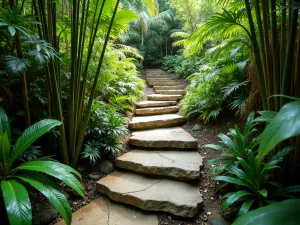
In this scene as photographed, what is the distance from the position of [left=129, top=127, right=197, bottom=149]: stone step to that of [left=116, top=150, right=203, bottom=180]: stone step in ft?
0.37

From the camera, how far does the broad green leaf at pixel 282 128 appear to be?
467 mm

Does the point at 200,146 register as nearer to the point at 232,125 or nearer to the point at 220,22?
the point at 232,125

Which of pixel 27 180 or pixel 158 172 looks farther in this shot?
pixel 158 172

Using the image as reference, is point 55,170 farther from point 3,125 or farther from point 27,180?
point 3,125

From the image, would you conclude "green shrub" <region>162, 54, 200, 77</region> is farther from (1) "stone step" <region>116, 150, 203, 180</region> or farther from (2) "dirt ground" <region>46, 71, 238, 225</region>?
(1) "stone step" <region>116, 150, 203, 180</region>

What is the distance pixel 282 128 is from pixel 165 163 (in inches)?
73.5

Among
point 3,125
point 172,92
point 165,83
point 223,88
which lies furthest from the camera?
point 165,83

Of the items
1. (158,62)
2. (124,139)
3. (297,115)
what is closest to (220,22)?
(297,115)

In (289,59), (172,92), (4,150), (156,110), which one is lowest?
(156,110)

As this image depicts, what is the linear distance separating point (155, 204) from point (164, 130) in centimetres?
157

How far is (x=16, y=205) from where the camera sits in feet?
3.46

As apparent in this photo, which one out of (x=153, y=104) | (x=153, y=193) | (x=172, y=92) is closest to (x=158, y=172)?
(x=153, y=193)

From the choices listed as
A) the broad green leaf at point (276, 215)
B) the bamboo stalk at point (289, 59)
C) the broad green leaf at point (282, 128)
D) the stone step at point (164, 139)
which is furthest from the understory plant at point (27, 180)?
the bamboo stalk at point (289, 59)

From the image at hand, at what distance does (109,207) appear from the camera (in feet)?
6.31
